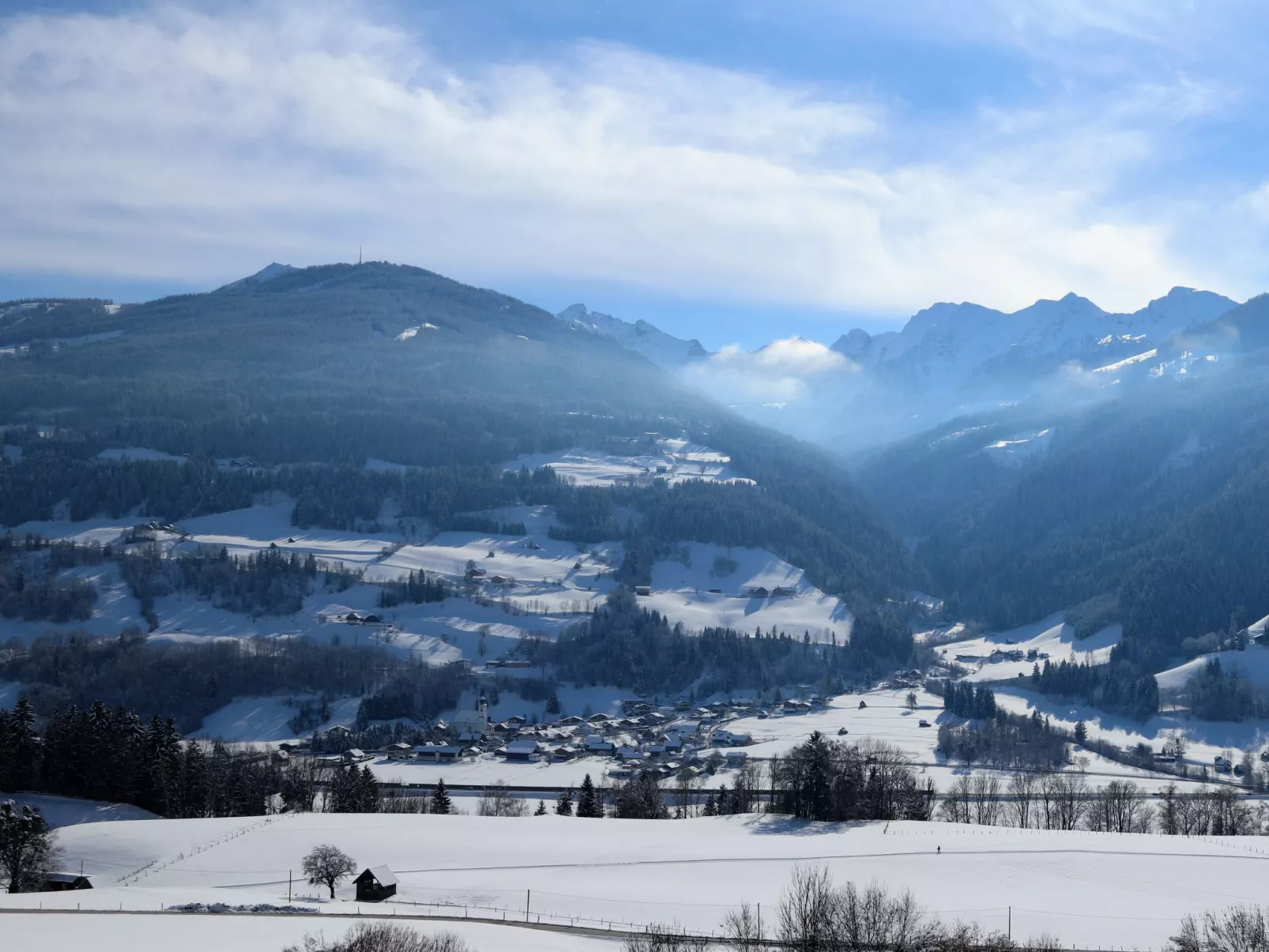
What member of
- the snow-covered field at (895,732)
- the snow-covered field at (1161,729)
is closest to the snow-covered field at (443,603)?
the snow-covered field at (895,732)

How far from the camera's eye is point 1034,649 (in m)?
187

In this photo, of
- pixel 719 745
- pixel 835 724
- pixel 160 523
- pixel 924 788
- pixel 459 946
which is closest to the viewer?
pixel 459 946

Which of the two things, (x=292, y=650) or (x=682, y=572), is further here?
(x=682, y=572)

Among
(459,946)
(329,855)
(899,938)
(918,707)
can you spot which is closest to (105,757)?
(329,855)

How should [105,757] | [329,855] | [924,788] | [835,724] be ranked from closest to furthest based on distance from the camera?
[329,855]
[105,757]
[924,788]
[835,724]

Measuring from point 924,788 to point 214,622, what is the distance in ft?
318

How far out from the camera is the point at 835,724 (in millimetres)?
135375

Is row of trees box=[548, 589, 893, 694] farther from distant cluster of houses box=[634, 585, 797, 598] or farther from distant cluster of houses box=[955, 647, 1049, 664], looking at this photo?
distant cluster of houses box=[955, 647, 1049, 664]

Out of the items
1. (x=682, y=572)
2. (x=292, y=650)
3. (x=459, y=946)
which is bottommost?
(x=459, y=946)

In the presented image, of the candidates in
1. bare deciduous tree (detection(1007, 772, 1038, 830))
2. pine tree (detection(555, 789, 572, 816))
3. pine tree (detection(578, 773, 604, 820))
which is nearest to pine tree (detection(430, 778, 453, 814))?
pine tree (detection(555, 789, 572, 816))

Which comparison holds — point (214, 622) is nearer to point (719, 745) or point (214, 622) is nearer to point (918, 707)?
point (719, 745)

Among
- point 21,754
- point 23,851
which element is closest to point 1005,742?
point 21,754

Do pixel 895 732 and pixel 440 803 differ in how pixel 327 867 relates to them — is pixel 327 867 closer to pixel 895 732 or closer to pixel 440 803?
pixel 440 803

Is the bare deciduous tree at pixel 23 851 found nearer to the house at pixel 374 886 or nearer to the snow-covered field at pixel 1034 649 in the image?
the house at pixel 374 886
